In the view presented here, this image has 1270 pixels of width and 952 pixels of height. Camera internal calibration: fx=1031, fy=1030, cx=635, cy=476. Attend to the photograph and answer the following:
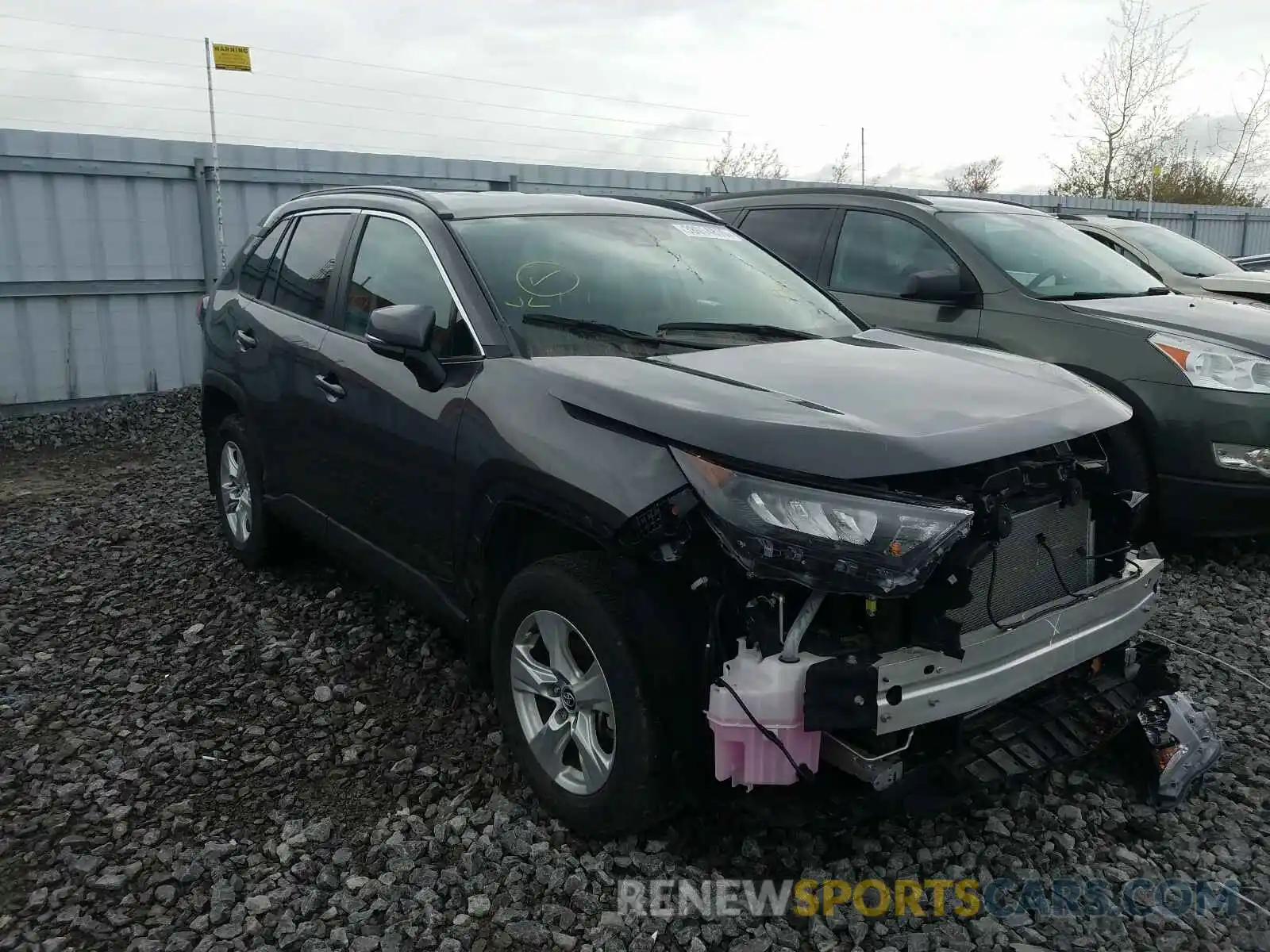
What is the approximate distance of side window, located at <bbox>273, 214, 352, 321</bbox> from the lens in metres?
4.21

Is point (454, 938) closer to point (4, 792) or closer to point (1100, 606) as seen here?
point (4, 792)

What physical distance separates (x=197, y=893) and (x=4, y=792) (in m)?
0.97

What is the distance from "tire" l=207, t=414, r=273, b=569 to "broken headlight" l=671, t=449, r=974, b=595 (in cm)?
Answer: 301

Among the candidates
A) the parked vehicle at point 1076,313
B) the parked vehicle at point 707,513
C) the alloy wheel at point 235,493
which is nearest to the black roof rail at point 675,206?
the parked vehicle at point 707,513

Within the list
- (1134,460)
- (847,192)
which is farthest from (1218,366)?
(847,192)

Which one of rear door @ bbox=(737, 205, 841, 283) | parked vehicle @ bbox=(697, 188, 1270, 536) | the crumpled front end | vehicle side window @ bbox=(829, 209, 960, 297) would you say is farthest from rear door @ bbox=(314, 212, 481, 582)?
vehicle side window @ bbox=(829, 209, 960, 297)

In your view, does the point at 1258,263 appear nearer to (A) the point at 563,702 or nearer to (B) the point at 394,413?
(B) the point at 394,413

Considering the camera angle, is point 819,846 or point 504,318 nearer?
point 819,846

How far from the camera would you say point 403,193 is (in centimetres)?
394

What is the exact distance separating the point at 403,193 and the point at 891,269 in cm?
313

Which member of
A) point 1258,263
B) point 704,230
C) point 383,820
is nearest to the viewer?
point 383,820

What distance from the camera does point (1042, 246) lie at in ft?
19.7

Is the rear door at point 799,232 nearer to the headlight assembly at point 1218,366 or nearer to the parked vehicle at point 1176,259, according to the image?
the headlight assembly at point 1218,366

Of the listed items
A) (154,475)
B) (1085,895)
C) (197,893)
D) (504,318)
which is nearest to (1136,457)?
(1085,895)
